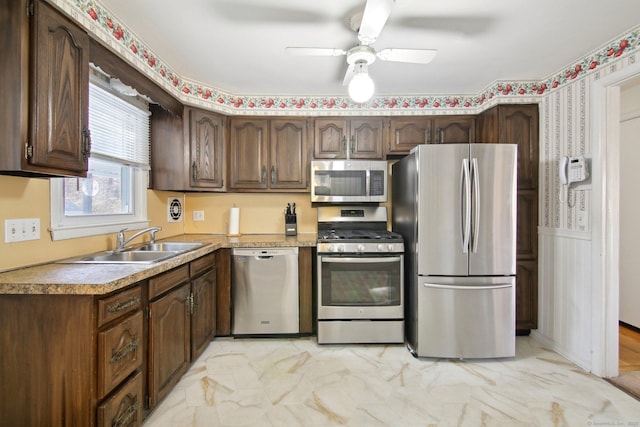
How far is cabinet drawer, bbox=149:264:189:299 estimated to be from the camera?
63.4 inches

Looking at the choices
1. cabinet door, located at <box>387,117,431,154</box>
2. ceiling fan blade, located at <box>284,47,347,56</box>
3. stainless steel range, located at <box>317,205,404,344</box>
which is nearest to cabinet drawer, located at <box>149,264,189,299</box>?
stainless steel range, located at <box>317,205,404,344</box>

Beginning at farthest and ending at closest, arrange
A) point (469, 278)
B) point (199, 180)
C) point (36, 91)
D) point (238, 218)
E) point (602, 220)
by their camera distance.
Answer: point (238, 218), point (199, 180), point (469, 278), point (602, 220), point (36, 91)

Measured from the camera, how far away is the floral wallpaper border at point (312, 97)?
171 cm

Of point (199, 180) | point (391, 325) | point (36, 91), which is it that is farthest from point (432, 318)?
point (36, 91)

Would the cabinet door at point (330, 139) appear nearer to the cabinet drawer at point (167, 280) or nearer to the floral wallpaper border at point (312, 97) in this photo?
the floral wallpaper border at point (312, 97)

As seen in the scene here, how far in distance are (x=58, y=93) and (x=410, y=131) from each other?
8.72 ft

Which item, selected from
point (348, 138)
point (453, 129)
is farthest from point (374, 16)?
point (453, 129)

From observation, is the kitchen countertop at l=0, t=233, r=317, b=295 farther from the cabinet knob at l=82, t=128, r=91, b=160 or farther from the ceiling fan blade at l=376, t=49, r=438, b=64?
the ceiling fan blade at l=376, t=49, r=438, b=64

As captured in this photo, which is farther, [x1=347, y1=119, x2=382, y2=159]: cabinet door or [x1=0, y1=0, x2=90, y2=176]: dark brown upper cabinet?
[x1=347, y1=119, x2=382, y2=159]: cabinet door

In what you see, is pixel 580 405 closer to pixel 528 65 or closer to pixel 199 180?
pixel 528 65

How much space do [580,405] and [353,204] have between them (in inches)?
87.0

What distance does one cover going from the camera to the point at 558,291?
2.41 meters

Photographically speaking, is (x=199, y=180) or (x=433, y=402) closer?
(x=433, y=402)

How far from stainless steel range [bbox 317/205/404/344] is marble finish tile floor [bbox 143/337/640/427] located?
14 centimetres
